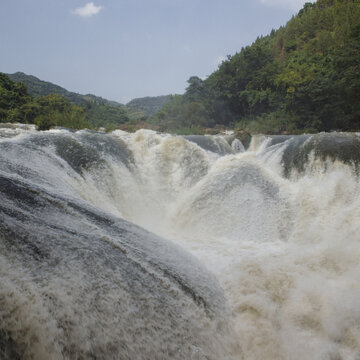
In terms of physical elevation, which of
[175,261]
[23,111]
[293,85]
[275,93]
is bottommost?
[175,261]

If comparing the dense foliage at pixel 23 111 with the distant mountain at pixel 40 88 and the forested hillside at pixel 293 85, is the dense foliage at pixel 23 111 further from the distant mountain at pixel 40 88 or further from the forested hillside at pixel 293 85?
the distant mountain at pixel 40 88

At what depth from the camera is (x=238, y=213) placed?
179 inches

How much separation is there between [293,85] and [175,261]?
18.8m

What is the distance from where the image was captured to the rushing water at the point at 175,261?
1.29 meters

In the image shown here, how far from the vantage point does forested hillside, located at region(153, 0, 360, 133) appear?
14.5 m

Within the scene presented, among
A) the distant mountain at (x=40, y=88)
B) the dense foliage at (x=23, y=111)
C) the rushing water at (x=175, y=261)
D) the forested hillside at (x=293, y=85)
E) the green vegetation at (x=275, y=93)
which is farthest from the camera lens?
the distant mountain at (x=40, y=88)

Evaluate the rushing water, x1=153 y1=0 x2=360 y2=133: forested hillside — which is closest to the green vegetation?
x1=153 y1=0 x2=360 y2=133: forested hillside

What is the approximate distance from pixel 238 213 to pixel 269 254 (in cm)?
113

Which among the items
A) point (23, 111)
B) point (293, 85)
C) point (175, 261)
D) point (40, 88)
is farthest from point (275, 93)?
point (40, 88)

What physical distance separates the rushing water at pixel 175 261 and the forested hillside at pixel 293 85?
37.0ft

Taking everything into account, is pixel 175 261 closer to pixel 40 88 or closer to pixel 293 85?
pixel 293 85

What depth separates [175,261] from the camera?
2406 millimetres

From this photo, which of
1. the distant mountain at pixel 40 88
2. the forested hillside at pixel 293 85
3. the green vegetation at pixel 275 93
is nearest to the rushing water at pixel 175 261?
the green vegetation at pixel 275 93

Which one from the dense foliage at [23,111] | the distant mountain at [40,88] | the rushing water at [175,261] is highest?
the distant mountain at [40,88]
